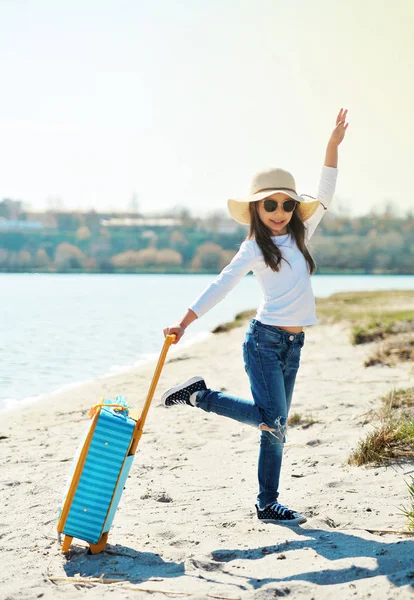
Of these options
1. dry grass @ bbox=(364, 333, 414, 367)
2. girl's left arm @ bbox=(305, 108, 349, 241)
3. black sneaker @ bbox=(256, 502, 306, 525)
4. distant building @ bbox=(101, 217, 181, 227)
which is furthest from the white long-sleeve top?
distant building @ bbox=(101, 217, 181, 227)

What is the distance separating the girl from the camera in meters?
3.79

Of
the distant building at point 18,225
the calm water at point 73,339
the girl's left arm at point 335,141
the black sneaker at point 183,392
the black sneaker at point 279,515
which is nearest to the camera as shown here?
the black sneaker at point 279,515

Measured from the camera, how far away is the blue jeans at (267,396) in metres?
3.79

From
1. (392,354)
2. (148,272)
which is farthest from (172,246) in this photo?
(392,354)


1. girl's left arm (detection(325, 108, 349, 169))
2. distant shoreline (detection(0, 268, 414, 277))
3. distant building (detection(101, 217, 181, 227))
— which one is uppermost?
distant building (detection(101, 217, 181, 227))

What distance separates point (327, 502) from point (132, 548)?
1.12 meters

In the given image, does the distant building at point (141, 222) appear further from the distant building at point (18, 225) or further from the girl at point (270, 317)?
the girl at point (270, 317)

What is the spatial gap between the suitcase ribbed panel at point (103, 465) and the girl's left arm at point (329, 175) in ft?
4.80

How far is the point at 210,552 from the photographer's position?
3.42m

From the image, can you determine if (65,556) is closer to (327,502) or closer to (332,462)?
(327,502)

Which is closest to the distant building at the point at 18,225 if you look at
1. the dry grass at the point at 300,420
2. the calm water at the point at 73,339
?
the calm water at the point at 73,339

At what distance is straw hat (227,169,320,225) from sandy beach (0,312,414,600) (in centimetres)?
155

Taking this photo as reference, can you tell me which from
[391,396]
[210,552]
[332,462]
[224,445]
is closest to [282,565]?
[210,552]

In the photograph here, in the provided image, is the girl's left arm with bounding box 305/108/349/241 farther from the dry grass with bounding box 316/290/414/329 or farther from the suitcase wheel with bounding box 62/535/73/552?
the dry grass with bounding box 316/290/414/329
